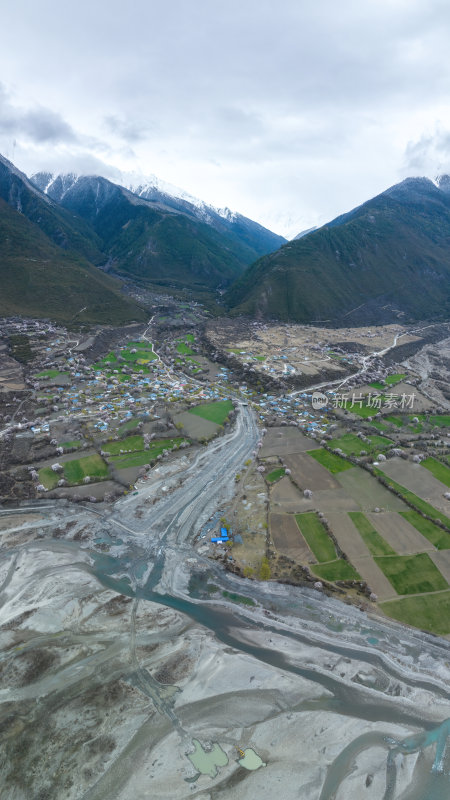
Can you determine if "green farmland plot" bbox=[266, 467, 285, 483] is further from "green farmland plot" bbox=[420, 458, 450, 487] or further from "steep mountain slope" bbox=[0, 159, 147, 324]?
"steep mountain slope" bbox=[0, 159, 147, 324]

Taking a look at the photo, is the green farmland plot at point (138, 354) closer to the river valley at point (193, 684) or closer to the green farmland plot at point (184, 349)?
the green farmland plot at point (184, 349)

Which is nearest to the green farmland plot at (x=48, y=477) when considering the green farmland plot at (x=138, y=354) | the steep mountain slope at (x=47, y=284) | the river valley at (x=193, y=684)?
the river valley at (x=193, y=684)

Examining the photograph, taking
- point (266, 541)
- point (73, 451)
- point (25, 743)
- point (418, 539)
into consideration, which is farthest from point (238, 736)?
point (73, 451)

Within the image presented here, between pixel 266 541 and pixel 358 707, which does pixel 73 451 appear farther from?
pixel 358 707

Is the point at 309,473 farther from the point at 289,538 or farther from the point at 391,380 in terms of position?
the point at 391,380

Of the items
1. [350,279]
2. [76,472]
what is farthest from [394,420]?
[350,279]
